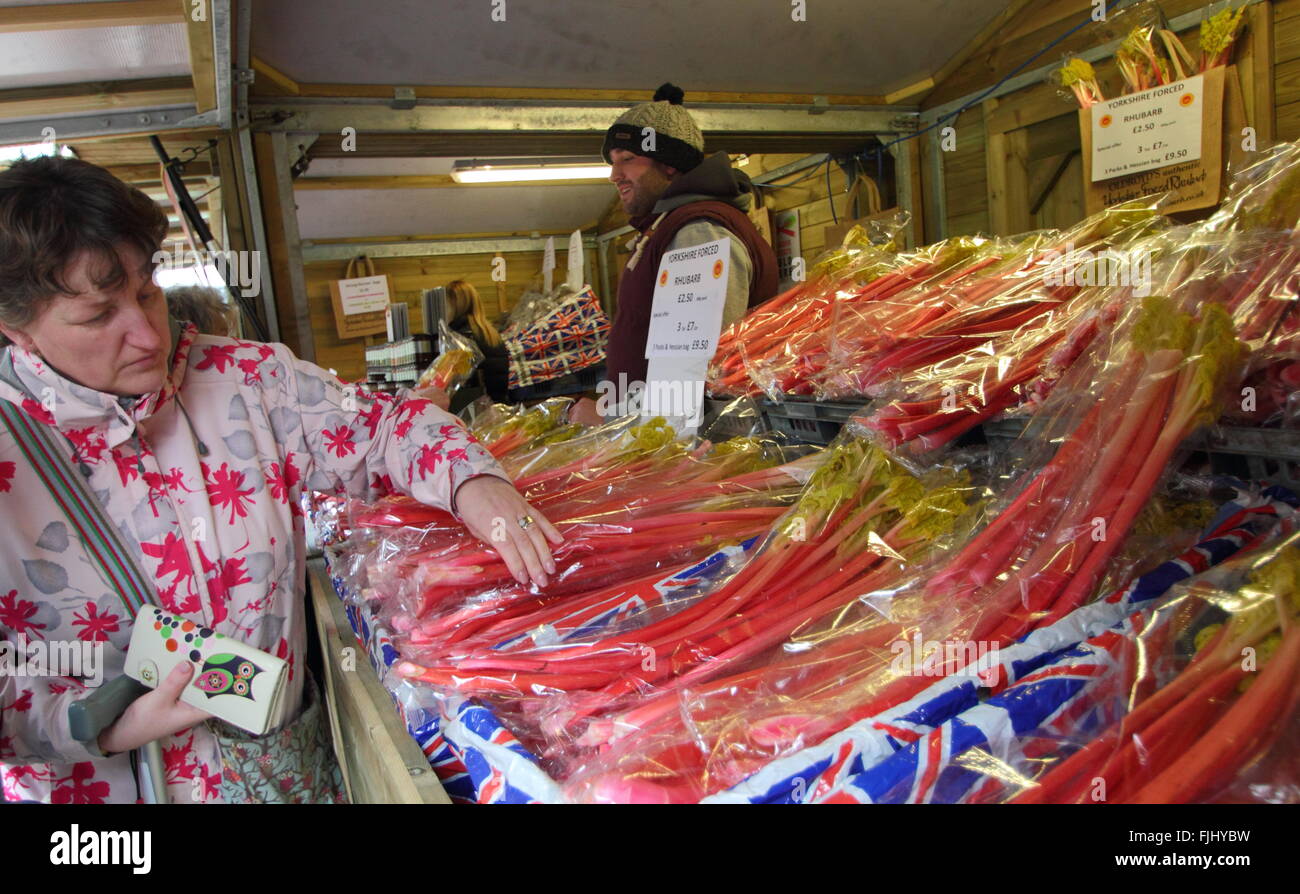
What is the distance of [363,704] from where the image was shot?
46.8 inches

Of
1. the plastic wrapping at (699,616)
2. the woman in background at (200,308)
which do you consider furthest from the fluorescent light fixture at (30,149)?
the plastic wrapping at (699,616)

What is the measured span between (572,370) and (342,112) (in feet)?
5.95

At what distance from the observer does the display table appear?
0.94m

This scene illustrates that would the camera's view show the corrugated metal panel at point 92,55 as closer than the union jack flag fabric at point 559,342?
Yes

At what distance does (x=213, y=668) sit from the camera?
1.11m

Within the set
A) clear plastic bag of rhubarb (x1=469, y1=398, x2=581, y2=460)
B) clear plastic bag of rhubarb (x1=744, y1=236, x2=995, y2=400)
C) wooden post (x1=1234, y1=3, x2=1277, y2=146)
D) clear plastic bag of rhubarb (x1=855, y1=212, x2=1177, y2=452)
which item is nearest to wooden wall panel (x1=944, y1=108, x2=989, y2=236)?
wooden post (x1=1234, y1=3, x2=1277, y2=146)

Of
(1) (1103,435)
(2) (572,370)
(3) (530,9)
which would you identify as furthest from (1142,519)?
(2) (572,370)

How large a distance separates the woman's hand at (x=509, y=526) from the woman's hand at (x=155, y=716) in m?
0.43

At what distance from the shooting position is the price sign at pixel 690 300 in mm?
2061

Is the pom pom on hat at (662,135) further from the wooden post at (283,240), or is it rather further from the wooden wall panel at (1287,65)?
the wooden wall panel at (1287,65)

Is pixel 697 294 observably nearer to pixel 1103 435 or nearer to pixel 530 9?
pixel 1103 435

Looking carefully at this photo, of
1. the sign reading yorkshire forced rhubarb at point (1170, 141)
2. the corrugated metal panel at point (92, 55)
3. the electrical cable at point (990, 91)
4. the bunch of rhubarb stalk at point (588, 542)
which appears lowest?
the bunch of rhubarb stalk at point (588, 542)

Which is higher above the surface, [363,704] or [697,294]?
[697,294]

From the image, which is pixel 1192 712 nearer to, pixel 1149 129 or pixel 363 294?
pixel 1149 129
